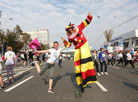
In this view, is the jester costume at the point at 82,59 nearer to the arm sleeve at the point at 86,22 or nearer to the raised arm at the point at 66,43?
the arm sleeve at the point at 86,22

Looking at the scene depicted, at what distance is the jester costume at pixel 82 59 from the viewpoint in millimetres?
4520

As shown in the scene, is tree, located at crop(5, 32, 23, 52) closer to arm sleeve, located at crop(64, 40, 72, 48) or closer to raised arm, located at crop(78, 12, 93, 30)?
arm sleeve, located at crop(64, 40, 72, 48)

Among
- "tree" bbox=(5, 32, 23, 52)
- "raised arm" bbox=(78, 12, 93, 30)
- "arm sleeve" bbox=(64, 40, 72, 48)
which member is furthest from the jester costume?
"tree" bbox=(5, 32, 23, 52)

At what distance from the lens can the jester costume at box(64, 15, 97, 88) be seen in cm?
452

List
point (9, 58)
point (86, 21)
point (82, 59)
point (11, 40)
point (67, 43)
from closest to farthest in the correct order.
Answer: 1. point (82, 59)
2. point (86, 21)
3. point (67, 43)
4. point (9, 58)
5. point (11, 40)

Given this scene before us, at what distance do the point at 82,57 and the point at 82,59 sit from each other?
0.06m

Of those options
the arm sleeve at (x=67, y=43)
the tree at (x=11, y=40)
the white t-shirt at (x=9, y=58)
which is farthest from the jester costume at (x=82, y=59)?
the tree at (x=11, y=40)

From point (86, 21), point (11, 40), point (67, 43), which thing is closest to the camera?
point (86, 21)

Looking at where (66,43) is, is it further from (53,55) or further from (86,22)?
(86,22)

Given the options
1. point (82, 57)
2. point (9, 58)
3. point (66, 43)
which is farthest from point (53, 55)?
point (9, 58)

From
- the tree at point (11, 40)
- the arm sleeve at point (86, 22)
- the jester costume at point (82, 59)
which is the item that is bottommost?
the jester costume at point (82, 59)

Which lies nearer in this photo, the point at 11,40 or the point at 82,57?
the point at 82,57

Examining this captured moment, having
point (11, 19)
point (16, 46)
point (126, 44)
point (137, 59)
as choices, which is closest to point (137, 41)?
point (126, 44)

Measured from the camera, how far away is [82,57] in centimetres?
454
